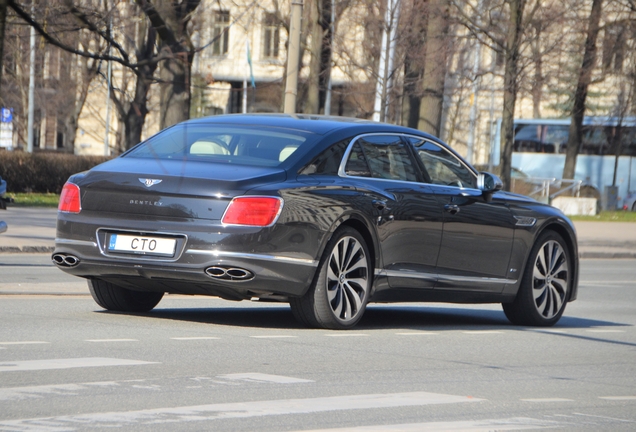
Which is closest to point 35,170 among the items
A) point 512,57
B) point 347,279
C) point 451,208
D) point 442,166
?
point 512,57

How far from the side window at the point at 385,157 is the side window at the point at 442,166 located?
210 mm

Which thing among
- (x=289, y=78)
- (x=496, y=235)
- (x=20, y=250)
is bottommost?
(x=20, y=250)

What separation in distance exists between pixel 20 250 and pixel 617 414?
12657 mm

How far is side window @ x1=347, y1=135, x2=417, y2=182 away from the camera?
9.27 metres

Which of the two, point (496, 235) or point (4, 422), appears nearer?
point (4, 422)

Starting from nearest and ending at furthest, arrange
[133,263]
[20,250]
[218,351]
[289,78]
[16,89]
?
[218,351]
[133,263]
[20,250]
[289,78]
[16,89]

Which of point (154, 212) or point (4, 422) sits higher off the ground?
point (154, 212)

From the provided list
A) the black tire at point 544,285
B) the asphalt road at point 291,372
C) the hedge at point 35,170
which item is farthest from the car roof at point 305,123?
the hedge at point 35,170

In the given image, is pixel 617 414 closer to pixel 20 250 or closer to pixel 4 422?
pixel 4 422

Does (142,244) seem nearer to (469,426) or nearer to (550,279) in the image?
(469,426)

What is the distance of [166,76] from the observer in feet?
85.3

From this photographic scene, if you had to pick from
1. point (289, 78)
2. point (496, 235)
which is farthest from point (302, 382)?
point (289, 78)

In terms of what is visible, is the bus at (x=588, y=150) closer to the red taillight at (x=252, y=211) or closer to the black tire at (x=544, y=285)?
the black tire at (x=544, y=285)

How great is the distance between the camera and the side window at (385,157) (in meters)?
9.27
